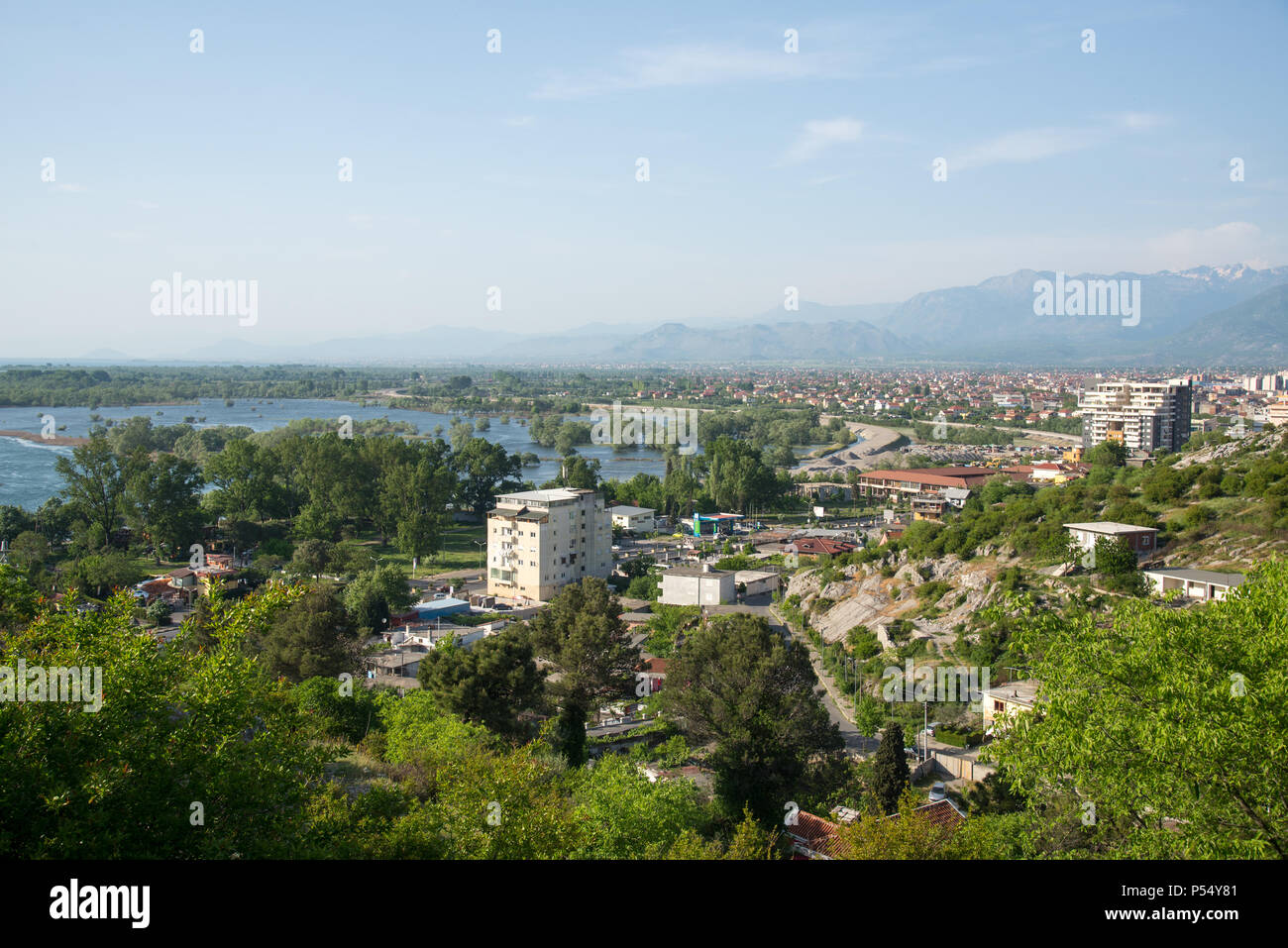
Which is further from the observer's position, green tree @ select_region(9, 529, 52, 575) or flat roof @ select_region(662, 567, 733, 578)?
green tree @ select_region(9, 529, 52, 575)

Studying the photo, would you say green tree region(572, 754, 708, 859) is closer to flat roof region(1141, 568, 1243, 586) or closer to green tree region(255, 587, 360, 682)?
green tree region(255, 587, 360, 682)

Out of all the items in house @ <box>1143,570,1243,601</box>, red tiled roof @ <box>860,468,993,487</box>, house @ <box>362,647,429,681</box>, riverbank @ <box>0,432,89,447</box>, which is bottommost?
house @ <box>362,647,429,681</box>

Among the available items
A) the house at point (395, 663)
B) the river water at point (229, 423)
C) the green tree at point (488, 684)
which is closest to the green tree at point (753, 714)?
the green tree at point (488, 684)

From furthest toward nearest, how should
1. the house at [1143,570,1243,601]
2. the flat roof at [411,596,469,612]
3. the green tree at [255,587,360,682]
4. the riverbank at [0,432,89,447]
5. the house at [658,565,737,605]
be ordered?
the riverbank at [0,432,89,447]
the house at [658,565,737,605]
the flat roof at [411,596,469,612]
the house at [1143,570,1243,601]
the green tree at [255,587,360,682]

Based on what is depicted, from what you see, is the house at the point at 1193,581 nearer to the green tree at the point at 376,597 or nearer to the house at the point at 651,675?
the house at the point at 651,675

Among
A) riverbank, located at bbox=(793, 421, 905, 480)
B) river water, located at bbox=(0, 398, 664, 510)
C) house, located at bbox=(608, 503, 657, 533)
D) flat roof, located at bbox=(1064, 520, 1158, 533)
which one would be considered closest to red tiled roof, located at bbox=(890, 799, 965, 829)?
flat roof, located at bbox=(1064, 520, 1158, 533)

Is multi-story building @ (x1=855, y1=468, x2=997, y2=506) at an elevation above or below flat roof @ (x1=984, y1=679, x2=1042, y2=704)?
above
